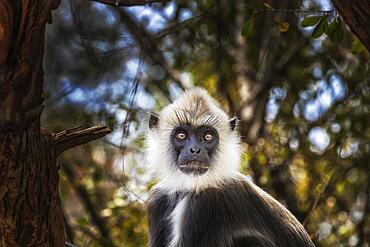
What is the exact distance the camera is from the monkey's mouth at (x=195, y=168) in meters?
5.23

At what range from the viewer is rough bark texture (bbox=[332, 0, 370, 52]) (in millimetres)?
4539

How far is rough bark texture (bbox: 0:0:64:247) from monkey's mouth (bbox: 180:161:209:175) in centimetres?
131

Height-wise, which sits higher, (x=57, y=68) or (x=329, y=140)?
(x=57, y=68)

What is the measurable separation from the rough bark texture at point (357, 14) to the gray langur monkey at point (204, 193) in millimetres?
1343

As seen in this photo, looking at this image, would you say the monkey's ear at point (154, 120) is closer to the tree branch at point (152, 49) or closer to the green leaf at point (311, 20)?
the green leaf at point (311, 20)

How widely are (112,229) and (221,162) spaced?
3.25 meters

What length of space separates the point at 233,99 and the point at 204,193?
12.7 feet

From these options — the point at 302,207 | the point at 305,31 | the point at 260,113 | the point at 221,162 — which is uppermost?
the point at 305,31

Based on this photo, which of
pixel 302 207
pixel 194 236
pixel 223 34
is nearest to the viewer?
pixel 194 236

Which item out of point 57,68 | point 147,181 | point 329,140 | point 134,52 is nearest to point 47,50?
point 57,68

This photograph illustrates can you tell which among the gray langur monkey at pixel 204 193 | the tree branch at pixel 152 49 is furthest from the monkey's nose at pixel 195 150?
the tree branch at pixel 152 49

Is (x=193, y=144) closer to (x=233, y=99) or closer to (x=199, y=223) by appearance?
(x=199, y=223)

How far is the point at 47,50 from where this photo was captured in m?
8.12

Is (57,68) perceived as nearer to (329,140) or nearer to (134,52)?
(134,52)
